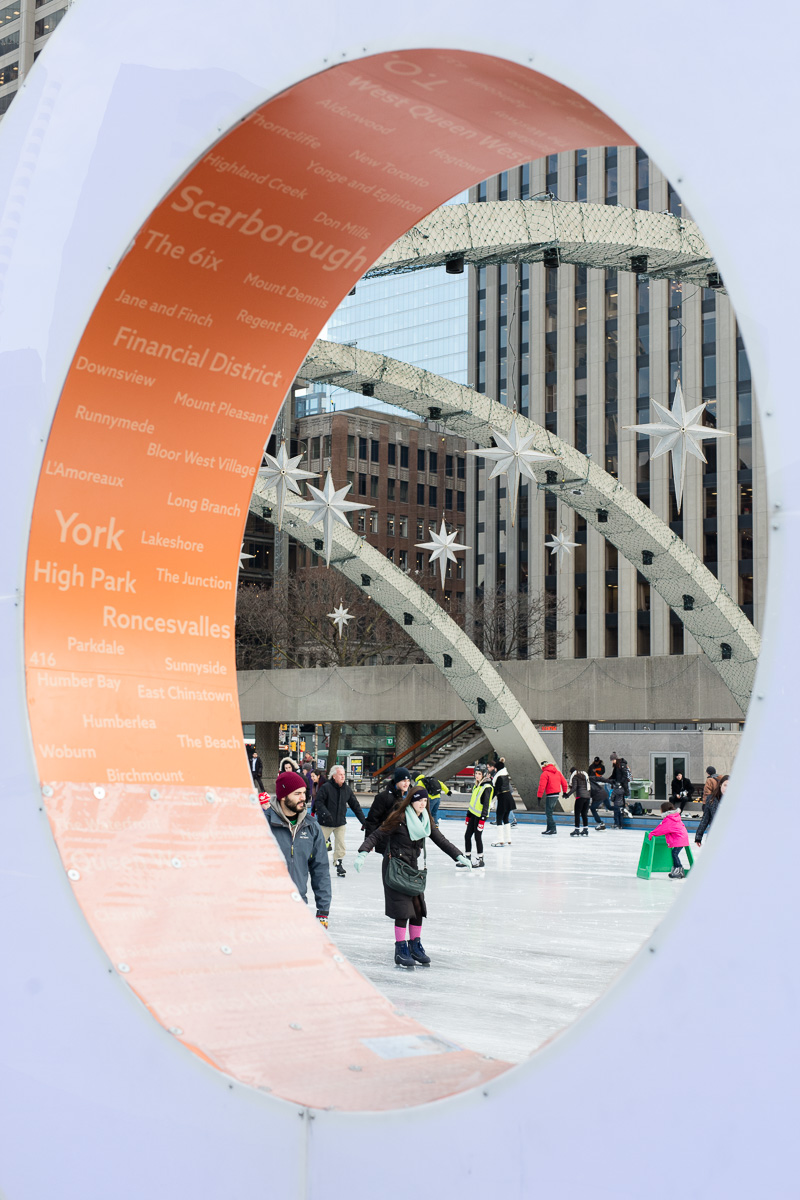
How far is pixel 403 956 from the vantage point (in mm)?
9461

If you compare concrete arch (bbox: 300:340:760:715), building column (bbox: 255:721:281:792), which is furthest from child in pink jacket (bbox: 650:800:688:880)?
building column (bbox: 255:721:281:792)

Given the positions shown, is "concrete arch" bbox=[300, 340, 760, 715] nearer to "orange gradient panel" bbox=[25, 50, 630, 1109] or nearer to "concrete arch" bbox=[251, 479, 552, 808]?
"concrete arch" bbox=[251, 479, 552, 808]

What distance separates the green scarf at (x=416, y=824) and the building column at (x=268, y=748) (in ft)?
97.4

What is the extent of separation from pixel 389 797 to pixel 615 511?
616 inches

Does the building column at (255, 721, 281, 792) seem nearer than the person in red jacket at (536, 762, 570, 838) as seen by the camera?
No

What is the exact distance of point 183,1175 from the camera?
3.62 meters

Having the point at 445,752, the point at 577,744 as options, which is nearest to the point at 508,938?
the point at 577,744

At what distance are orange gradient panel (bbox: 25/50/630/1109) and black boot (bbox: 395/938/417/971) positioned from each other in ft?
15.4

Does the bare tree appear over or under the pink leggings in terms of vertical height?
over

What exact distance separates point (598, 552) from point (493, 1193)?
61.0 meters

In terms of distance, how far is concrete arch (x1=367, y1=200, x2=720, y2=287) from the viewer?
674 inches

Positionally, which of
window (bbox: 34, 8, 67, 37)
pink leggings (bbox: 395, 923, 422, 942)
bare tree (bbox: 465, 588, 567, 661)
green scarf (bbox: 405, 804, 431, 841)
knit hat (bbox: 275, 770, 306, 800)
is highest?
window (bbox: 34, 8, 67, 37)

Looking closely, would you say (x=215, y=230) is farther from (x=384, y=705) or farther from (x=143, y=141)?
(x=384, y=705)

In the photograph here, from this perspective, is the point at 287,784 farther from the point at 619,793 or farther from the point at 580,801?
the point at 619,793
